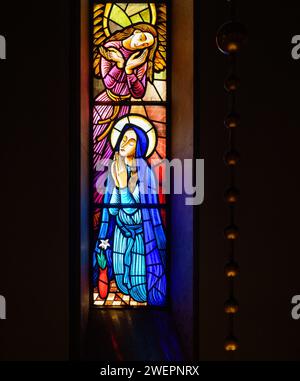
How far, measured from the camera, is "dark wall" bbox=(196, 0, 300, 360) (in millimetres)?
2035

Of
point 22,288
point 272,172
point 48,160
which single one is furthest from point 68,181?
point 272,172

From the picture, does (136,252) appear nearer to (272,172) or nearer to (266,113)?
(272,172)

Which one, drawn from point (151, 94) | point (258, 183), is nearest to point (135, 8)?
point (151, 94)

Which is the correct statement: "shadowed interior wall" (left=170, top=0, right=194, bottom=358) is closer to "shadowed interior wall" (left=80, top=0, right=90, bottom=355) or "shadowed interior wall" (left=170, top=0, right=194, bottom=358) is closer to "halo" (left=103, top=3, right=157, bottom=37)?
"halo" (left=103, top=3, right=157, bottom=37)

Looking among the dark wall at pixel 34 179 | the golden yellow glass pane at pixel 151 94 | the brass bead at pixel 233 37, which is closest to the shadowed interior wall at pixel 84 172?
the dark wall at pixel 34 179

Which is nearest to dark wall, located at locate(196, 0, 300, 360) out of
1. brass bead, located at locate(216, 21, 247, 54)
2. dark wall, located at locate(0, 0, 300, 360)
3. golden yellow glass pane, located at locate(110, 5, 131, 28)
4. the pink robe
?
dark wall, located at locate(0, 0, 300, 360)

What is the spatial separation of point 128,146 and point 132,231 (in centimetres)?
60

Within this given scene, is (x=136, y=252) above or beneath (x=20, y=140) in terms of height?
beneath

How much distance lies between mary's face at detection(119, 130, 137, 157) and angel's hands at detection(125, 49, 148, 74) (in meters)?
0.47

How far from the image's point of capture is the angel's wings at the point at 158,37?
2.64 m

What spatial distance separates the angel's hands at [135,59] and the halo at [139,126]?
340 millimetres

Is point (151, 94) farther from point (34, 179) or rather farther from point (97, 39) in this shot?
point (34, 179)

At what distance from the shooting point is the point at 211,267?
6.68 ft
